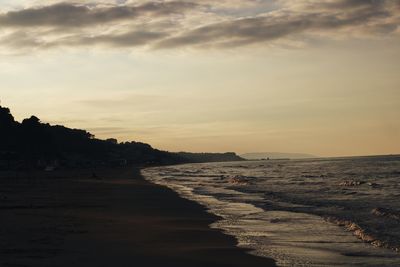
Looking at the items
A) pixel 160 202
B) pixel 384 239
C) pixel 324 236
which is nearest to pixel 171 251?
pixel 324 236

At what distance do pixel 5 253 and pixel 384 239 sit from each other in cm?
1165

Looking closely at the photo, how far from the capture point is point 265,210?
1062 inches

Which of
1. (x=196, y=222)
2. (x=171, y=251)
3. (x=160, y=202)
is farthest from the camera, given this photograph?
(x=160, y=202)

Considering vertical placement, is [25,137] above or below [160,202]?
above

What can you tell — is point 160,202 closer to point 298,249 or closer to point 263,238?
point 263,238

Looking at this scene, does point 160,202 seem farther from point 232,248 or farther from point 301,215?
point 232,248

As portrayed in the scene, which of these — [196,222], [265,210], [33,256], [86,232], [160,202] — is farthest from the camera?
[160,202]

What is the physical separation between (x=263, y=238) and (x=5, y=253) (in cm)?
814

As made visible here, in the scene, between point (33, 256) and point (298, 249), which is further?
point (298, 249)

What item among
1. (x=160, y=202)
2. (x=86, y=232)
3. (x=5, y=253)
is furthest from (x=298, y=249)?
(x=160, y=202)

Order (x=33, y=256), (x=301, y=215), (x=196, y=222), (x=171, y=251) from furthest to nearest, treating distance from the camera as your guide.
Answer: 1. (x=301, y=215)
2. (x=196, y=222)
3. (x=171, y=251)
4. (x=33, y=256)

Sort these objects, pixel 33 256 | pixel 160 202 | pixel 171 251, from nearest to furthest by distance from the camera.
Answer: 1. pixel 33 256
2. pixel 171 251
3. pixel 160 202

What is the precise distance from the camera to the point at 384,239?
17047mm

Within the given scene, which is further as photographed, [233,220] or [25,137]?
[25,137]
